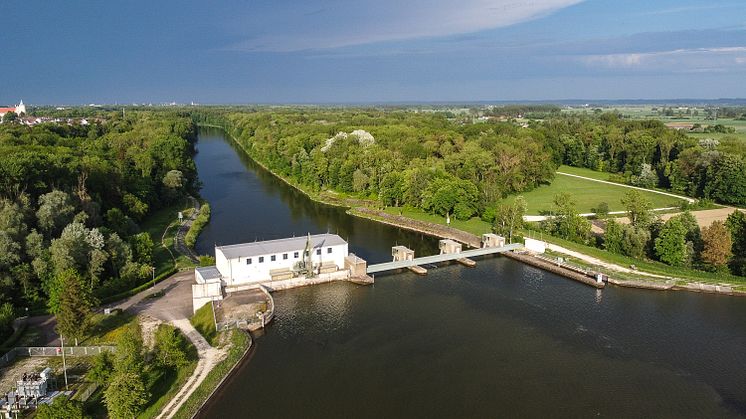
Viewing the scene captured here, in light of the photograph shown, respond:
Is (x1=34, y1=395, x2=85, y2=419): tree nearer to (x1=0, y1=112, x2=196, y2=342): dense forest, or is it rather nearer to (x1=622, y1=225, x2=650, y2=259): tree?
(x1=0, y1=112, x2=196, y2=342): dense forest

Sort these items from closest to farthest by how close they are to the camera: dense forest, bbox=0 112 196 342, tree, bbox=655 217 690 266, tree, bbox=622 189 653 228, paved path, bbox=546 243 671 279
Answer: dense forest, bbox=0 112 196 342 < paved path, bbox=546 243 671 279 < tree, bbox=655 217 690 266 < tree, bbox=622 189 653 228

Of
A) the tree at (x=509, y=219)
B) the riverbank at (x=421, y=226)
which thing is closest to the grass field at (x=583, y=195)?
the tree at (x=509, y=219)

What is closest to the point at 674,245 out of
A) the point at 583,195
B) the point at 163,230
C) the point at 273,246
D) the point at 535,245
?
the point at 535,245

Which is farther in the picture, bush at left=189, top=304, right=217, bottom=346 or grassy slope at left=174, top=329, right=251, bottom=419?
bush at left=189, top=304, right=217, bottom=346

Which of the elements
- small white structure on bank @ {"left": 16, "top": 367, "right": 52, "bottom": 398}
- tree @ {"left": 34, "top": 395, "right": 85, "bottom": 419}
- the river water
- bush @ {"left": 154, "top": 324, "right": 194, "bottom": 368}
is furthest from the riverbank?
small white structure on bank @ {"left": 16, "top": 367, "right": 52, "bottom": 398}

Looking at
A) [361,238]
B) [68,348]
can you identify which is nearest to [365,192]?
[361,238]
